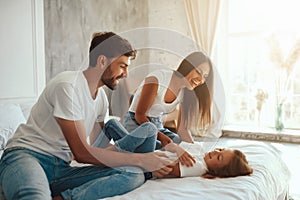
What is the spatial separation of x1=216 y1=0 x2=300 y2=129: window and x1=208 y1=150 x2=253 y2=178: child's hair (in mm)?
2357

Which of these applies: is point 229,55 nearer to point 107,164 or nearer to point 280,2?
point 280,2

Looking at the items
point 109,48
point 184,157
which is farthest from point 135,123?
point 109,48

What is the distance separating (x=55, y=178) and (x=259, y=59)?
3206 mm

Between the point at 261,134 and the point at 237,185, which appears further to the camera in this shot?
the point at 261,134

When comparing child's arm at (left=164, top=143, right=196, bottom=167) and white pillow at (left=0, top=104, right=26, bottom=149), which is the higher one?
white pillow at (left=0, top=104, right=26, bottom=149)

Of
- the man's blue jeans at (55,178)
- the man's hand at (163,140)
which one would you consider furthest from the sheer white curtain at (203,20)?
the man's blue jeans at (55,178)

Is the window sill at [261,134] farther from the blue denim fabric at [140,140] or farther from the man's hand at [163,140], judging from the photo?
the blue denim fabric at [140,140]

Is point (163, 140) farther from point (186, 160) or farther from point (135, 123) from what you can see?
point (186, 160)

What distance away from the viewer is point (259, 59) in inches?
154

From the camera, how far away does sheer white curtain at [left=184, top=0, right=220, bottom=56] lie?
12.3ft

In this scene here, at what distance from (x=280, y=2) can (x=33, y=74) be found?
9.65 ft

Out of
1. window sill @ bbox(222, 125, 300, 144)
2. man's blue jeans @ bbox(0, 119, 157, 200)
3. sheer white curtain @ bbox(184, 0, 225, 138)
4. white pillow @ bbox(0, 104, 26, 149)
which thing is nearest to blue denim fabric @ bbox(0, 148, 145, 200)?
man's blue jeans @ bbox(0, 119, 157, 200)

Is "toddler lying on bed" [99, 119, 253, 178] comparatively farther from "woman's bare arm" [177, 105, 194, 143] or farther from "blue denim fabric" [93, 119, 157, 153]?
"woman's bare arm" [177, 105, 194, 143]

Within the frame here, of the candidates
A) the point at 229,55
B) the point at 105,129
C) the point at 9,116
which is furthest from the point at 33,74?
the point at 229,55
